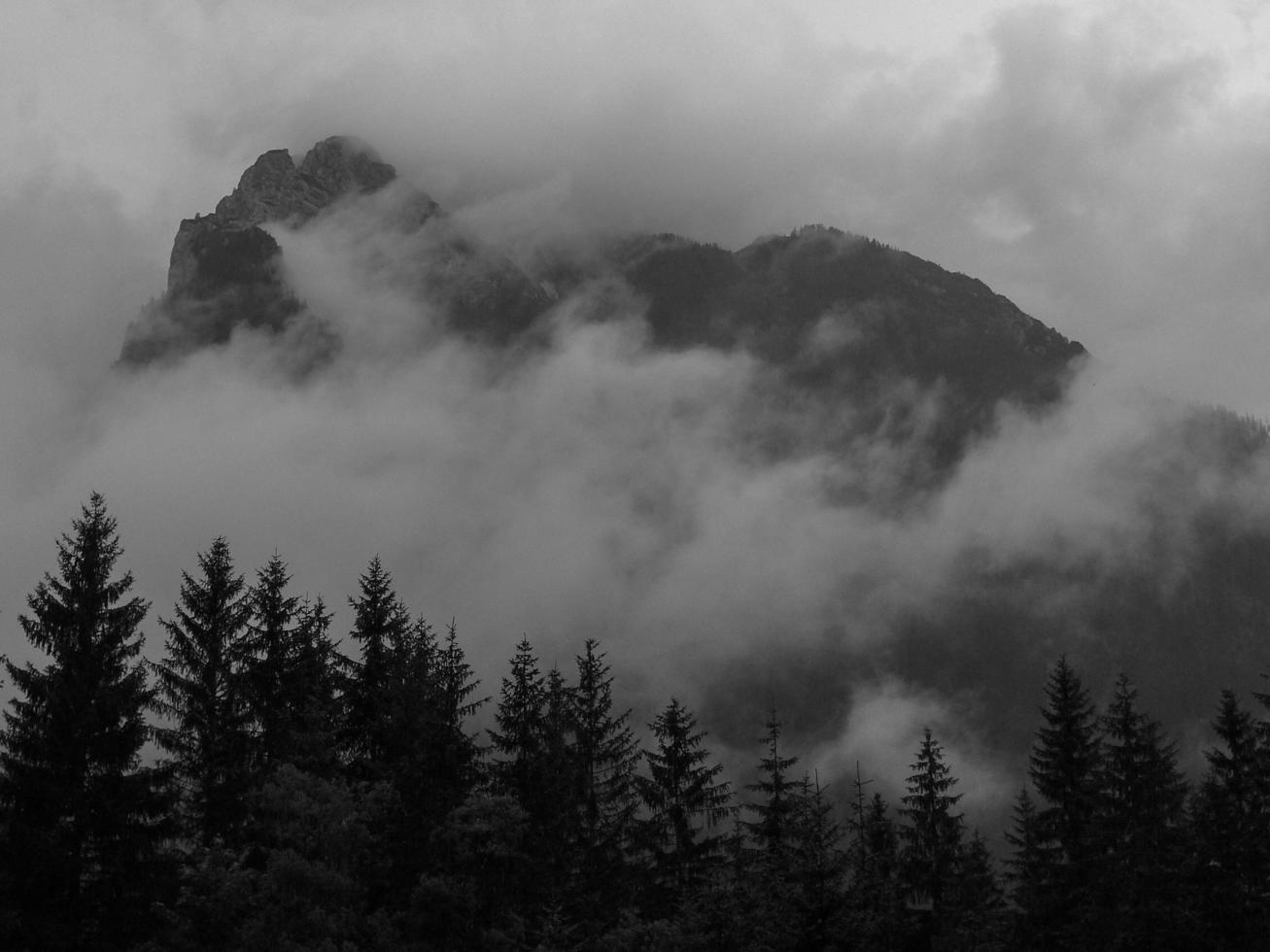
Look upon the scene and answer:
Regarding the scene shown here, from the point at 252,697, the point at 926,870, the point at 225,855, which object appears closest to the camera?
the point at 225,855

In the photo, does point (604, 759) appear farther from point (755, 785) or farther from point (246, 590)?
point (246, 590)

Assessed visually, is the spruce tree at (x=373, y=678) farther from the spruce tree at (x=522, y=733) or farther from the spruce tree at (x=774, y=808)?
the spruce tree at (x=774, y=808)

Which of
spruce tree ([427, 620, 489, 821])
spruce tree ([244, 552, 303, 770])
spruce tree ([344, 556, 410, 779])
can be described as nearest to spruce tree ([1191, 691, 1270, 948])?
spruce tree ([427, 620, 489, 821])

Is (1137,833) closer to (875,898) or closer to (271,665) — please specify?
(875,898)

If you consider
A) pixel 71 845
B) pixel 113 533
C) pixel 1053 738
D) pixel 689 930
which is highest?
pixel 113 533

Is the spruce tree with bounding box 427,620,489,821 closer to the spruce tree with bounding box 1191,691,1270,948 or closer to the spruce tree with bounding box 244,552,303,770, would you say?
the spruce tree with bounding box 244,552,303,770

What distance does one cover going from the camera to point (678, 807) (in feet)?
162

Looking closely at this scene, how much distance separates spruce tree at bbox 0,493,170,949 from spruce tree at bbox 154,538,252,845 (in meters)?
1.43

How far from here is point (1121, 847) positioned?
42812 millimetres

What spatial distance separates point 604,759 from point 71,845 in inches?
791

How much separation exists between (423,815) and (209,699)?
6.77 meters

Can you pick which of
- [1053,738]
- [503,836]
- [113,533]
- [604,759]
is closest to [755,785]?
A: [604,759]

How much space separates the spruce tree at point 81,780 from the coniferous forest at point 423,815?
0.07 meters

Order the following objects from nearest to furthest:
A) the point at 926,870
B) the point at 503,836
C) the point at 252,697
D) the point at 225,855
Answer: the point at 225,855
the point at 503,836
the point at 252,697
the point at 926,870
